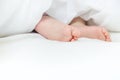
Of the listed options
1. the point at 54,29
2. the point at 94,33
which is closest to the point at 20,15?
the point at 54,29

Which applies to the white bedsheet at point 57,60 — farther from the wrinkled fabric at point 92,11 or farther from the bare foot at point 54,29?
the wrinkled fabric at point 92,11

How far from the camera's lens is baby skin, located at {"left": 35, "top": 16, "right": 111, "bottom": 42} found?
0.75 meters

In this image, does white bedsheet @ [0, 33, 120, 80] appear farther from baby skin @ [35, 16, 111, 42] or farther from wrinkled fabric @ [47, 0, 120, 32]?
wrinkled fabric @ [47, 0, 120, 32]

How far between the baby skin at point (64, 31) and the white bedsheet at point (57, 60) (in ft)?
0.13

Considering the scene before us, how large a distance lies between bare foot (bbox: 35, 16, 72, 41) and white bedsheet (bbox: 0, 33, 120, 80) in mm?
49

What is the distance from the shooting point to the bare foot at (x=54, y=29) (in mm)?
756

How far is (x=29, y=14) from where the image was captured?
781 millimetres

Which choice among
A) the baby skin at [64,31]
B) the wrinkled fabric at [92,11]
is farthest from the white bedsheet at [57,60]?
the wrinkled fabric at [92,11]

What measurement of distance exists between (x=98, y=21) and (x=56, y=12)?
0.14 metres

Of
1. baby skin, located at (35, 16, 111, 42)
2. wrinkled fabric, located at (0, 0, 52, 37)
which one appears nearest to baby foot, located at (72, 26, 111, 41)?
baby skin, located at (35, 16, 111, 42)

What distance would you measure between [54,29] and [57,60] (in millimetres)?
198

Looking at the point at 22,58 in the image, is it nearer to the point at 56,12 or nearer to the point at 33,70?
the point at 33,70

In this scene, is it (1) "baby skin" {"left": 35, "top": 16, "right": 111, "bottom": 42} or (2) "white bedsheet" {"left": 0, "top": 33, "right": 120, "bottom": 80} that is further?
(1) "baby skin" {"left": 35, "top": 16, "right": 111, "bottom": 42}

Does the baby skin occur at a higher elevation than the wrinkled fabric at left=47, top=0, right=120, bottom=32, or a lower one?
lower
